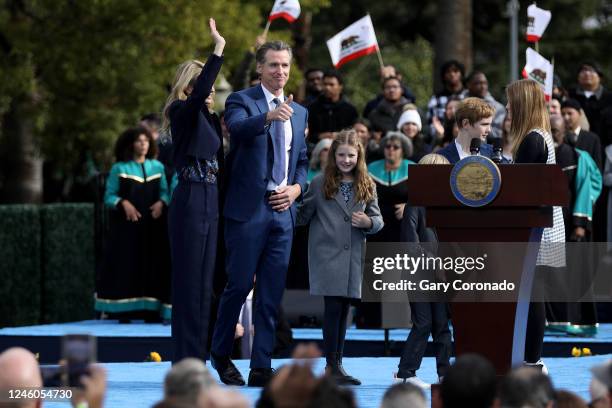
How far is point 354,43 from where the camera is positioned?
18844 millimetres

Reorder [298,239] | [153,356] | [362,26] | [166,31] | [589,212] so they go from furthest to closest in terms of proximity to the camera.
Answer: [166,31] < [362,26] < [298,239] < [589,212] < [153,356]

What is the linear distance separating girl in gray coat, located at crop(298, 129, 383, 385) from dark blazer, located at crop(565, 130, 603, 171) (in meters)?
5.43

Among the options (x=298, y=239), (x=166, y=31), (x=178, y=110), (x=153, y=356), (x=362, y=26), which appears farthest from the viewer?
→ (x=166, y=31)

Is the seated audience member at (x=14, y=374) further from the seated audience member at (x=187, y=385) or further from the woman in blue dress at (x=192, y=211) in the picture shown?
the woman in blue dress at (x=192, y=211)

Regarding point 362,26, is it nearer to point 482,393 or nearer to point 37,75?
point 37,75

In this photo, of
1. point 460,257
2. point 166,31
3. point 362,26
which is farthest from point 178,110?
point 166,31

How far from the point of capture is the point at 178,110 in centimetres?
969

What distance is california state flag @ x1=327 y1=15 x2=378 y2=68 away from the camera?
18641mm

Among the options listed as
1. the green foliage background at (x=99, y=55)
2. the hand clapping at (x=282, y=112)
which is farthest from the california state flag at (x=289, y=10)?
the green foliage background at (x=99, y=55)

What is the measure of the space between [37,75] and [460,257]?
18.6 meters

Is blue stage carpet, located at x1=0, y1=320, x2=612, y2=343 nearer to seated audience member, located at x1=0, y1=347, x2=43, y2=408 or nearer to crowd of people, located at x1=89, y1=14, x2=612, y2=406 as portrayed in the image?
crowd of people, located at x1=89, y1=14, x2=612, y2=406

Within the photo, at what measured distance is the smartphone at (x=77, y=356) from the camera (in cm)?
580

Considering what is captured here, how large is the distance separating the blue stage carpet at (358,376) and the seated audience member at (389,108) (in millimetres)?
4789

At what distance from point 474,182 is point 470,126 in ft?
4.76
